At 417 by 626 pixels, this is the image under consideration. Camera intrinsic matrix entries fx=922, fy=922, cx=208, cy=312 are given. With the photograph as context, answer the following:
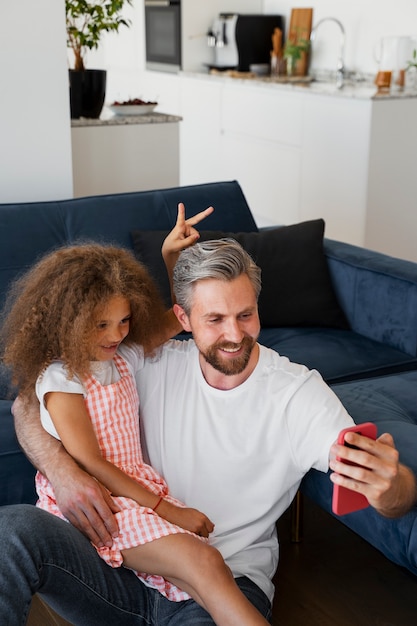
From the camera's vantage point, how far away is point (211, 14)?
21.1 feet

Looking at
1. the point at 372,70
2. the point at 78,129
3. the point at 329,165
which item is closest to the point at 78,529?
the point at 78,129

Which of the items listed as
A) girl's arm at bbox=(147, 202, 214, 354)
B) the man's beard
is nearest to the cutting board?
girl's arm at bbox=(147, 202, 214, 354)

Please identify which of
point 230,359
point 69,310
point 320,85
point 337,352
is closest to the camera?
point 230,359

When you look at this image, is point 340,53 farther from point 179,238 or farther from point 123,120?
point 179,238

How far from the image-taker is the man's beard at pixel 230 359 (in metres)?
1.77

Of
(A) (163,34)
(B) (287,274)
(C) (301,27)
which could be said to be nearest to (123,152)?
(B) (287,274)

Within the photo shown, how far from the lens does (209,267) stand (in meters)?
1.79

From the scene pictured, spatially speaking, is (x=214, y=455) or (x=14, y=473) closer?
(x=214, y=455)

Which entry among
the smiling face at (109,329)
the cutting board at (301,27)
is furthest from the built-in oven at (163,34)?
the smiling face at (109,329)

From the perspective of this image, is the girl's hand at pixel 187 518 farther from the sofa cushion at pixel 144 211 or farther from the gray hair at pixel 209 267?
the sofa cushion at pixel 144 211

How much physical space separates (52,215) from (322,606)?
1447 mm

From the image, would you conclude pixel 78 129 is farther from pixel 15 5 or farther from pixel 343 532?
pixel 343 532

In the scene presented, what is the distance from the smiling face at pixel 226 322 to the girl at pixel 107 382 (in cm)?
20

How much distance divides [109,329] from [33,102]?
155 cm
